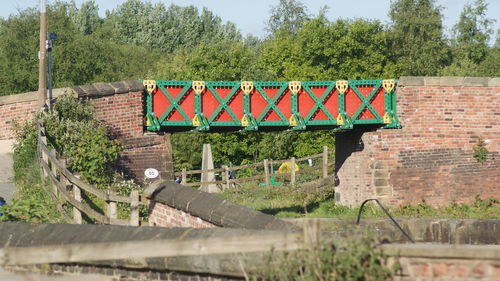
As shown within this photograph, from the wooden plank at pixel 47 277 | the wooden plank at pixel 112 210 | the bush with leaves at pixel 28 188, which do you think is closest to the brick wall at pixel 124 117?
the bush with leaves at pixel 28 188

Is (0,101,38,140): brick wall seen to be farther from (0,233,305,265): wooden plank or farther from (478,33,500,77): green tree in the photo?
(478,33,500,77): green tree

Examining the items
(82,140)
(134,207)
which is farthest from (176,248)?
(82,140)

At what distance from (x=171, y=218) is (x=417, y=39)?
150ft

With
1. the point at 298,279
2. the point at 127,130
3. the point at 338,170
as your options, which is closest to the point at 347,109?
the point at 338,170

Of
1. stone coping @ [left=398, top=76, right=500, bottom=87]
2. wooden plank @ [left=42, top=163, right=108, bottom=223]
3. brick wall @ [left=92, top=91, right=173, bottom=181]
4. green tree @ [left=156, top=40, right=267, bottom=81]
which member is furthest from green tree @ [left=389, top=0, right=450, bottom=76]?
wooden plank @ [left=42, top=163, right=108, bottom=223]

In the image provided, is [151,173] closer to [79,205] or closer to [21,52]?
[79,205]

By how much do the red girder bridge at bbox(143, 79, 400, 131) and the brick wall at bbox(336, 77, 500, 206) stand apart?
21.8 inches

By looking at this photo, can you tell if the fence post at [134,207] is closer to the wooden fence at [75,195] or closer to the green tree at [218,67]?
the wooden fence at [75,195]

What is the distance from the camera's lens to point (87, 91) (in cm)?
2102

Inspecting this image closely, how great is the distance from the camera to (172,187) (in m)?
11.0

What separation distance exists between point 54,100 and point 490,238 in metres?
11.7

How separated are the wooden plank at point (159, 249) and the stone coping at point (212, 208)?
3.57 feet

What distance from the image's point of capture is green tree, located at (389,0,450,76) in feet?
178

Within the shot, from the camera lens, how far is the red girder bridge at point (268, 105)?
913 inches
